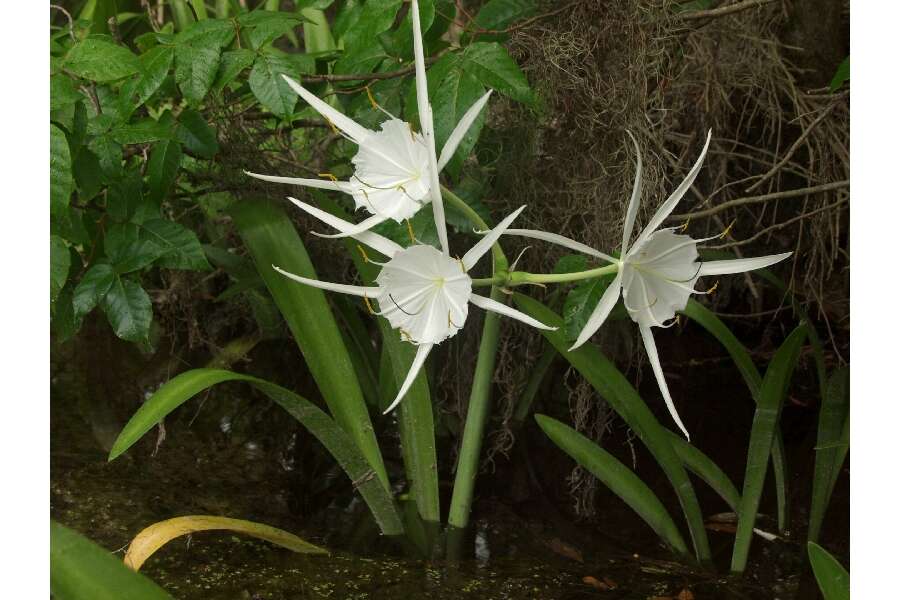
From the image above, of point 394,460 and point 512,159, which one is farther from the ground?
point 512,159

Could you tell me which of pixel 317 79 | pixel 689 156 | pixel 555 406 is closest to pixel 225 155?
pixel 317 79

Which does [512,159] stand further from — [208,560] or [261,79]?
[208,560]

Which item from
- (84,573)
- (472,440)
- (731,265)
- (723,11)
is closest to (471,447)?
(472,440)

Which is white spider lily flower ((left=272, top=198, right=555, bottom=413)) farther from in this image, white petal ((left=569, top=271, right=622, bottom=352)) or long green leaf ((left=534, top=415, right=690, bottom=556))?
long green leaf ((left=534, top=415, right=690, bottom=556))

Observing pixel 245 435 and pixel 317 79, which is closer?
pixel 317 79

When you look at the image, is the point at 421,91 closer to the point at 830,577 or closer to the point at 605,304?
the point at 605,304

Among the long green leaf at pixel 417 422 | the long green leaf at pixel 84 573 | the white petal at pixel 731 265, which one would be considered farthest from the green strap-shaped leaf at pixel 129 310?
the white petal at pixel 731 265

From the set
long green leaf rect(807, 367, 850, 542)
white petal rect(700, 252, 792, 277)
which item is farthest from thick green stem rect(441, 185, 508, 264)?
long green leaf rect(807, 367, 850, 542)
